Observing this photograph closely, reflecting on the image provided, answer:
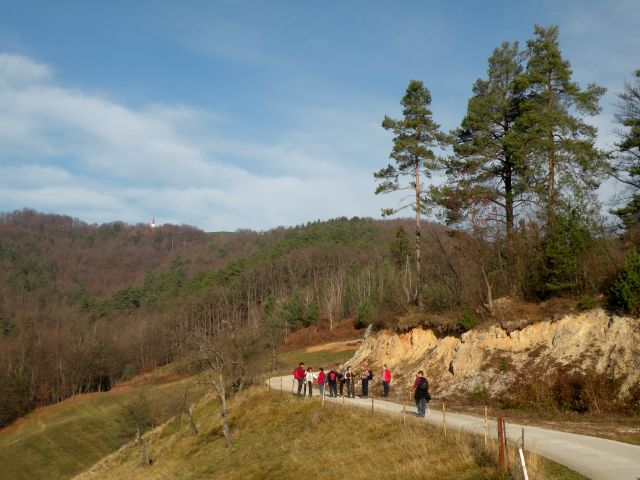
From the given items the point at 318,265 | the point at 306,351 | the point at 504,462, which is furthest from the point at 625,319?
the point at 318,265

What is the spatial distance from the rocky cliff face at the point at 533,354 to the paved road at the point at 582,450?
4.41 m

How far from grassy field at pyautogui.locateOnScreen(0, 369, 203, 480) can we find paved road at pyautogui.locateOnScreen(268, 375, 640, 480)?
128 ft

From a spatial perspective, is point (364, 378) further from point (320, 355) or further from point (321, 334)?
point (321, 334)

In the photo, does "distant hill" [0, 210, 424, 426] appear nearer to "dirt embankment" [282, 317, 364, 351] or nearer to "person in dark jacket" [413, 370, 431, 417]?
"dirt embankment" [282, 317, 364, 351]

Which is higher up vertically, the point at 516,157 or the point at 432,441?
the point at 516,157

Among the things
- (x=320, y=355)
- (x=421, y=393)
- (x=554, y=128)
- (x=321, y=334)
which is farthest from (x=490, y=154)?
(x=321, y=334)

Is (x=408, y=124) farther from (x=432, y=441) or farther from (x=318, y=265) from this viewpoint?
(x=318, y=265)

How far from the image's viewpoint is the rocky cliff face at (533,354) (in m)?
19.0

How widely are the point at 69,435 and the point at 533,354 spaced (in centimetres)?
5323

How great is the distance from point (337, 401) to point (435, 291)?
972cm

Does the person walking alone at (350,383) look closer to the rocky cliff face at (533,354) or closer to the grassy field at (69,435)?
the rocky cliff face at (533,354)

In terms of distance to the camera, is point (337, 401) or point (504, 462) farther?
point (337, 401)

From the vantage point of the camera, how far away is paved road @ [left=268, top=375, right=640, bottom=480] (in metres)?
10.5

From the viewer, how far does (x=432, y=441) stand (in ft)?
47.0
